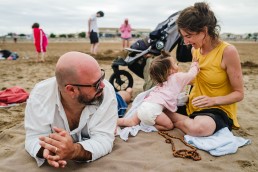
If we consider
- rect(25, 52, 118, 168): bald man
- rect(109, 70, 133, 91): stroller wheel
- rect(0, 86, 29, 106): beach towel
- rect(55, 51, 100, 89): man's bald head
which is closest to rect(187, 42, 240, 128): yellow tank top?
rect(25, 52, 118, 168): bald man

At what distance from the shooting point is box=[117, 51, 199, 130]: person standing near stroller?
10.5 ft

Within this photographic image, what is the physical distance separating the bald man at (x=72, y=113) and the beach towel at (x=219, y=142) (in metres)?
0.88

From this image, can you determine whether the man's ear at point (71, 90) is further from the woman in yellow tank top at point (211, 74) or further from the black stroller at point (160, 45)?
the black stroller at point (160, 45)

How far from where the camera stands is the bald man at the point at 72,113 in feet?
6.98

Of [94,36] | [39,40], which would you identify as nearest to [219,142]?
[94,36]

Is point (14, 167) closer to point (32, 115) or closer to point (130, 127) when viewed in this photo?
point (32, 115)

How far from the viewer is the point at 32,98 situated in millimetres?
2373

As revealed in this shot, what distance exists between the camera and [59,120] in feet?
8.05

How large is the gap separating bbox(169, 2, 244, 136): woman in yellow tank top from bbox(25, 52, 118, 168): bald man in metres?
0.96

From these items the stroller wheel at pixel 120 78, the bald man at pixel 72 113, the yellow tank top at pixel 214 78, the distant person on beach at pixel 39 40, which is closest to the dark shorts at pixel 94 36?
the distant person on beach at pixel 39 40

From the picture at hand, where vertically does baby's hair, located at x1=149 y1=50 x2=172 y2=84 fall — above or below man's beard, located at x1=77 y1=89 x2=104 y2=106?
above

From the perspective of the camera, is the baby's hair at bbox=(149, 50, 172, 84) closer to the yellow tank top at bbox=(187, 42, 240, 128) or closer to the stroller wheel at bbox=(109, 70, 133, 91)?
the yellow tank top at bbox=(187, 42, 240, 128)

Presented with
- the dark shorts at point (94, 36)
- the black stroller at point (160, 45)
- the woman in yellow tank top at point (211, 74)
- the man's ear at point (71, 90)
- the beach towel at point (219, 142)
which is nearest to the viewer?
the man's ear at point (71, 90)

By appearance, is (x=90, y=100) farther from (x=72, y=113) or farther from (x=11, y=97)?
(x=11, y=97)
